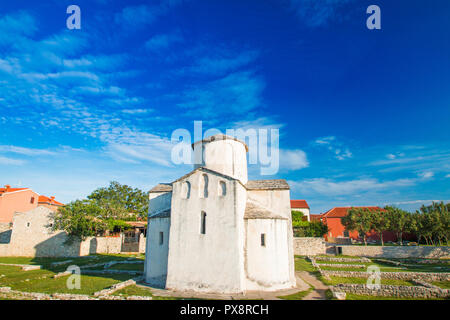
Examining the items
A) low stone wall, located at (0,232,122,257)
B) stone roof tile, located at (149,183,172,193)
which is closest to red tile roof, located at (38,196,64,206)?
low stone wall, located at (0,232,122,257)

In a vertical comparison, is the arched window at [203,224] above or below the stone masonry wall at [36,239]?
above

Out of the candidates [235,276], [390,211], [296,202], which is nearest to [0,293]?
[235,276]

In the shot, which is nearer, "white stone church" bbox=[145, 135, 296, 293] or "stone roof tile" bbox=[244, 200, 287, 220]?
"white stone church" bbox=[145, 135, 296, 293]

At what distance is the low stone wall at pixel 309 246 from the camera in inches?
1244

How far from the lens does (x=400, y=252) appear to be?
2894 cm

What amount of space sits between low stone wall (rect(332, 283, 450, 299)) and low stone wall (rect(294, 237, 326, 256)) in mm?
19509

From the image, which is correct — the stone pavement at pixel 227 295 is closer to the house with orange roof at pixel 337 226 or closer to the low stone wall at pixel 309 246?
the low stone wall at pixel 309 246

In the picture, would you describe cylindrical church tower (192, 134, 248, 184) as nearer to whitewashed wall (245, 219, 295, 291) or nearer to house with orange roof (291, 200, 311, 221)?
whitewashed wall (245, 219, 295, 291)

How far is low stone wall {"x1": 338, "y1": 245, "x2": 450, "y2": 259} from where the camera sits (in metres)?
28.0

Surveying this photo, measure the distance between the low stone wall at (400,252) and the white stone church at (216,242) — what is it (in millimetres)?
21115

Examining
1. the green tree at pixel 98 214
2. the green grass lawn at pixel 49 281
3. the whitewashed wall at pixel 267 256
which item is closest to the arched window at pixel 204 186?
the whitewashed wall at pixel 267 256
